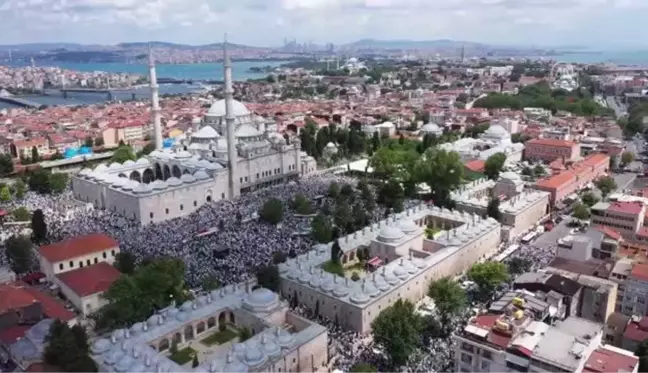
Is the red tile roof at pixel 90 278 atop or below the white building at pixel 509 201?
below

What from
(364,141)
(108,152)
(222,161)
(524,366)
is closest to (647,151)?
(364,141)

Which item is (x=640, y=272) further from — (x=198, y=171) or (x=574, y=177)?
(x=198, y=171)

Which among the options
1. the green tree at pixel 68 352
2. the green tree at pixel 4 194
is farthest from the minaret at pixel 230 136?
the green tree at pixel 68 352

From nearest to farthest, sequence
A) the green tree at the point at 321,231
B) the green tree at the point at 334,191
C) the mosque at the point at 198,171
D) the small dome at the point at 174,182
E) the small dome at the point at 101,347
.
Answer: the small dome at the point at 101,347, the green tree at the point at 321,231, the mosque at the point at 198,171, the small dome at the point at 174,182, the green tree at the point at 334,191

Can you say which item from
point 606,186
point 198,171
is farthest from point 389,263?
point 606,186

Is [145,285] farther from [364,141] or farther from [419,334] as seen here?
[364,141]

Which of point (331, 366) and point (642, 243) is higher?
point (642, 243)

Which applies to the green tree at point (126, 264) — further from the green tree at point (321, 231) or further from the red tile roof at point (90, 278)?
the green tree at point (321, 231)
